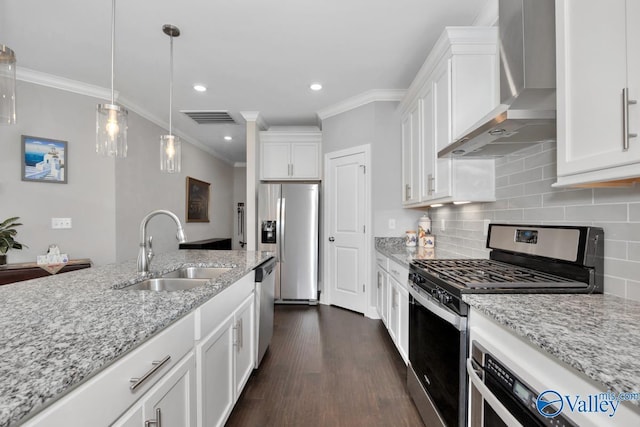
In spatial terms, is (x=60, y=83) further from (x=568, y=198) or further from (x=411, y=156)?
(x=568, y=198)

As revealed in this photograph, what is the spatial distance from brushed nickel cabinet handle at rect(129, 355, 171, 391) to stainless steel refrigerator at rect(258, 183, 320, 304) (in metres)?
2.95

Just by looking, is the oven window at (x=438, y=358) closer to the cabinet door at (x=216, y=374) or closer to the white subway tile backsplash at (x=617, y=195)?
the white subway tile backsplash at (x=617, y=195)

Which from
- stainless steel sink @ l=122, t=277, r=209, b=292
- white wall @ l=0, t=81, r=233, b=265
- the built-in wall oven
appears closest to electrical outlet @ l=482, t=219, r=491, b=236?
the built-in wall oven

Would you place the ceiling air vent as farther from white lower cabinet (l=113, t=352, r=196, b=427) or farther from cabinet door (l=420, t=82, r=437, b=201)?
white lower cabinet (l=113, t=352, r=196, b=427)

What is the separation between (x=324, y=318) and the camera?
3383 millimetres

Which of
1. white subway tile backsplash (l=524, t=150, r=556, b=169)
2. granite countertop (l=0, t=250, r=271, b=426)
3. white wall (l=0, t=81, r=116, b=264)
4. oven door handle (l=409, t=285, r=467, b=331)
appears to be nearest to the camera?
granite countertop (l=0, t=250, r=271, b=426)

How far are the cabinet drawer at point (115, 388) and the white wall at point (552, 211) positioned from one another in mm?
1705

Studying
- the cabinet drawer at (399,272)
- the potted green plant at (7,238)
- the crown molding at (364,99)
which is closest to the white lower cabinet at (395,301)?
the cabinet drawer at (399,272)

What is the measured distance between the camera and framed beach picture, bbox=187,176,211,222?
17.5ft

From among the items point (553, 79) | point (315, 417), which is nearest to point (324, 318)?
point (315, 417)

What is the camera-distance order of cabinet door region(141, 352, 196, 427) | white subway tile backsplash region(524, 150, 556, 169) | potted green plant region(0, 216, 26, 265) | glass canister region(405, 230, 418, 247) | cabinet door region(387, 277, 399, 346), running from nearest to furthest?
1. cabinet door region(141, 352, 196, 427)
2. white subway tile backsplash region(524, 150, 556, 169)
3. cabinet door region(387, 277, 399, 346)
4. potted green plant region(0, 216, 26, 265)
5. glass canister region(405, 230, 418, 247)

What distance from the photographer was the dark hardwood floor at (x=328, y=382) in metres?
1.72

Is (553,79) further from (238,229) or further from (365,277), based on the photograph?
(238,229)

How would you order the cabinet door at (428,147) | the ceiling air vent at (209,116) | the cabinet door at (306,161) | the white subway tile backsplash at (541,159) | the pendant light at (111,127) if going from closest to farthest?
the white subway tile backsplash at (541,159)
the pendant light at (111,127)
the cabinet door at (428,147)
the ceiling air vent at (209,116)
the cabinet door at (306,161)
